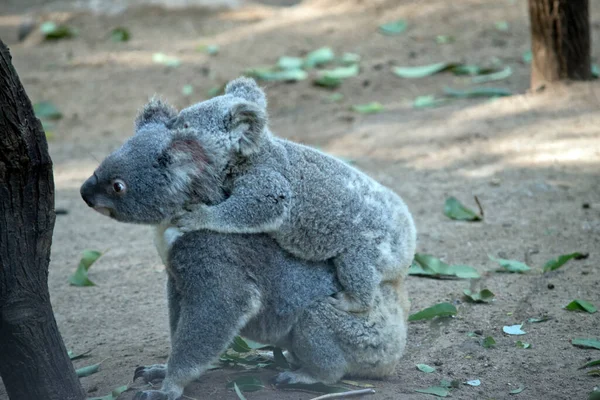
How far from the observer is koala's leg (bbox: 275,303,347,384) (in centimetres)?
349

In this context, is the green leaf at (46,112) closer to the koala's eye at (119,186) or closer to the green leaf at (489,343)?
the koala's eye at (119,186)

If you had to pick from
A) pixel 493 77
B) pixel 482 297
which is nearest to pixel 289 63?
pixel 493 77

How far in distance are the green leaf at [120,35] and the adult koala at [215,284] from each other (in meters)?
8.75

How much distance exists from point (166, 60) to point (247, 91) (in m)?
7.43

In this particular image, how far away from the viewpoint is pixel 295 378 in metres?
3.61

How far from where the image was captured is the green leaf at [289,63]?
1012 centimetres

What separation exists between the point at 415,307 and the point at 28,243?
240 cm

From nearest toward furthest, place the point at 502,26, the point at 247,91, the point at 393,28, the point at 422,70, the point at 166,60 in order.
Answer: the point at 247,91, the point at 422,70, the point at 502,26, the point at 166,60, the point at 393,28

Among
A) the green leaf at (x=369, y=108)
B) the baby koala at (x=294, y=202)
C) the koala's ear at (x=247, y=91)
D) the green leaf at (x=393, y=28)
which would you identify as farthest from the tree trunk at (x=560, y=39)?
the koala's ear at (x=247, y=91)

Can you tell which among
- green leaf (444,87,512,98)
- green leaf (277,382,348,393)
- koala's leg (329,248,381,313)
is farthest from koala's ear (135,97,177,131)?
green leaf (444,87,512,98)

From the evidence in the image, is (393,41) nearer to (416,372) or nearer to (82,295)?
(82,295)

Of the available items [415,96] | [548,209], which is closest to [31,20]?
[415,96]

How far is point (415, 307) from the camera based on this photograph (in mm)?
4621

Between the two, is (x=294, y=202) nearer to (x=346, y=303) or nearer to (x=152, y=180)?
(x=346, y=303)
